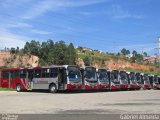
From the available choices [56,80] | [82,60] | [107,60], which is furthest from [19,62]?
[56,80]

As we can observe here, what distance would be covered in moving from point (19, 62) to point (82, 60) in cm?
2042

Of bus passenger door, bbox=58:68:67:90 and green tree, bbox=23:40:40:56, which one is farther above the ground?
green tree, bbox=23:40:40:56

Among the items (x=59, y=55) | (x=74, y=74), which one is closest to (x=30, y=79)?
(x=74, y=74)

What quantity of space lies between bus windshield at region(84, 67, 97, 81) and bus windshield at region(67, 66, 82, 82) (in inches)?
46.6

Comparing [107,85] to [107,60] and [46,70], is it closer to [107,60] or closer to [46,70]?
[46,70]

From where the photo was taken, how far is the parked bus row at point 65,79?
36.0m

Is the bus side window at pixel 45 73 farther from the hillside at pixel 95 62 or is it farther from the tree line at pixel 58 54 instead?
the hillside at pixel 95 62

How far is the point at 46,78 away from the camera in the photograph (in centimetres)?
3744

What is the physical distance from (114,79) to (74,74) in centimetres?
790

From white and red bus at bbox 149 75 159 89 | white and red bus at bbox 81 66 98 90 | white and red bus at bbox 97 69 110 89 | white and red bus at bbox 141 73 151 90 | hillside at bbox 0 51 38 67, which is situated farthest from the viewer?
hillside at bbox 0 51 38 67

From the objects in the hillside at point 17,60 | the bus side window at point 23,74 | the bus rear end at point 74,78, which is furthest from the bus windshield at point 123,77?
the hillside at point 17,60

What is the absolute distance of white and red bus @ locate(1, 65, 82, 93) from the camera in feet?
117

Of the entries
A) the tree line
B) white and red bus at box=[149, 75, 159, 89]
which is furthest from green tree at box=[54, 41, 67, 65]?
white and red bus at box=[149, 75, 159, 89]

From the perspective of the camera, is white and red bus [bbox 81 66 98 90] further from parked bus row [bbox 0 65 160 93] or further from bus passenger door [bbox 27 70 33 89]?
bus passenger door [bbox 27 70 33 89]
